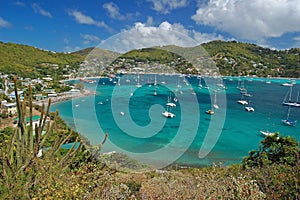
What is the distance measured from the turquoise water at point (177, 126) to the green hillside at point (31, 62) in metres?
19.2

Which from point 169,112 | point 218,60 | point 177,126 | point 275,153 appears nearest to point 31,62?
point 169,112

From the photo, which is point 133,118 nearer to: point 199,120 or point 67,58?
point 199,120

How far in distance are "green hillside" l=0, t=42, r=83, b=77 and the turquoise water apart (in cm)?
1921

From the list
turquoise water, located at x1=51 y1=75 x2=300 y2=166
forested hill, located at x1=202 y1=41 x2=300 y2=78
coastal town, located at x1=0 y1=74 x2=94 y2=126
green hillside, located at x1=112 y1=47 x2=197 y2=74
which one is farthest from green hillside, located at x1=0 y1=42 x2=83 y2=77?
forested hill, located at x1=202 y1=41 x2=300 y2=78

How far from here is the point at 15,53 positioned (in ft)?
193

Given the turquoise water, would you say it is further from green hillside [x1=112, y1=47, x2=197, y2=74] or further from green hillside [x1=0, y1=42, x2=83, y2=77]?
green hillside [x1=0, y1=42, x2=83, y2=77]

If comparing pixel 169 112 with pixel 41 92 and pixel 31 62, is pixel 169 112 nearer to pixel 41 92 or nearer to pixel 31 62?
pixel 41 92

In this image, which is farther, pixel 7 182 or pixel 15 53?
pixel 15 53

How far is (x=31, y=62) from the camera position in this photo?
186ft

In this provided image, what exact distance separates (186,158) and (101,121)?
1270 cm

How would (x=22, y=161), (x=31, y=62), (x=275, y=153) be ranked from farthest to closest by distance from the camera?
(x=31, y=62), (x=275, y=153), (x=22, y=161)

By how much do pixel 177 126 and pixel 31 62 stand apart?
4620 centimetres

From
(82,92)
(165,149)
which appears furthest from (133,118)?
(82,92)

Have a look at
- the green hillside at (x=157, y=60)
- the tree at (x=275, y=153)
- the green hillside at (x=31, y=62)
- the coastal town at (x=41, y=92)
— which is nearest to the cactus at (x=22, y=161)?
the green hillside at (x=157, y=60)
